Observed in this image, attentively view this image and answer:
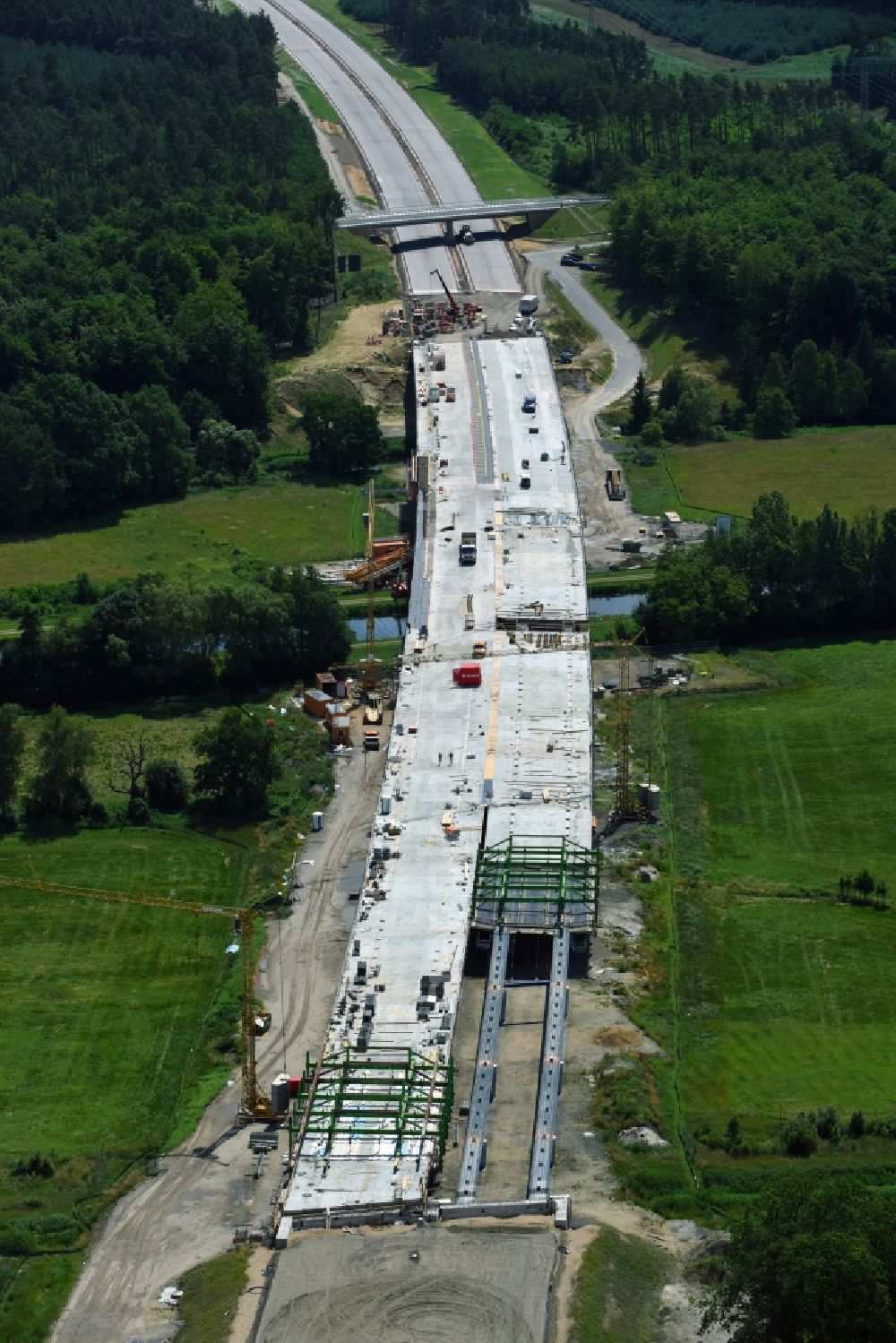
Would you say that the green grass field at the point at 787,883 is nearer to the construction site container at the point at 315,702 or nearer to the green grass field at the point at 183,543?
the construction site container at the point at 315,702

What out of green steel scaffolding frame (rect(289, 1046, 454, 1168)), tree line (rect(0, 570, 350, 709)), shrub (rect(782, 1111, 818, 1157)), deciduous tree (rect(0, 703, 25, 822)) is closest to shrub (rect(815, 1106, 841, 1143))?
shrub (rect(782, 1111, 818, 1157))

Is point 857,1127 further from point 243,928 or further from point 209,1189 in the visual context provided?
point 243,928

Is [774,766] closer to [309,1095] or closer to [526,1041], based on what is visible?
[526,1041]

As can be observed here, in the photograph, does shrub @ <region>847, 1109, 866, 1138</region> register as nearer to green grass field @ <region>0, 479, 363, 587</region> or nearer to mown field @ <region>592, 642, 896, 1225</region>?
mown field @ <region>592, 642, 896, 1225</region>

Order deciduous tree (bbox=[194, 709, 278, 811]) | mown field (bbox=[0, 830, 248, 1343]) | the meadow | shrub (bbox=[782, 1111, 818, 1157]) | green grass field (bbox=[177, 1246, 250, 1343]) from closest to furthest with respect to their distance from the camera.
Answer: green grass field (bbox=[177, 1246, 250, 1343]) < mown field (bbox=[0, 830, 248, 1343]) < the meadow < shrub (bbox=[782, 1111, 818, 1157]) < deciduous tree (bbox=[194, 709, 278, 811])

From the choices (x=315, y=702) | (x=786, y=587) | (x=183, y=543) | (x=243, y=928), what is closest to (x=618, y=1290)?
(x=243, y=928)

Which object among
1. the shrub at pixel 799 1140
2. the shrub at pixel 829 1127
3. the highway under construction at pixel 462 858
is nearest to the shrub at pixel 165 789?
the highway under construction at pixel 462 858
